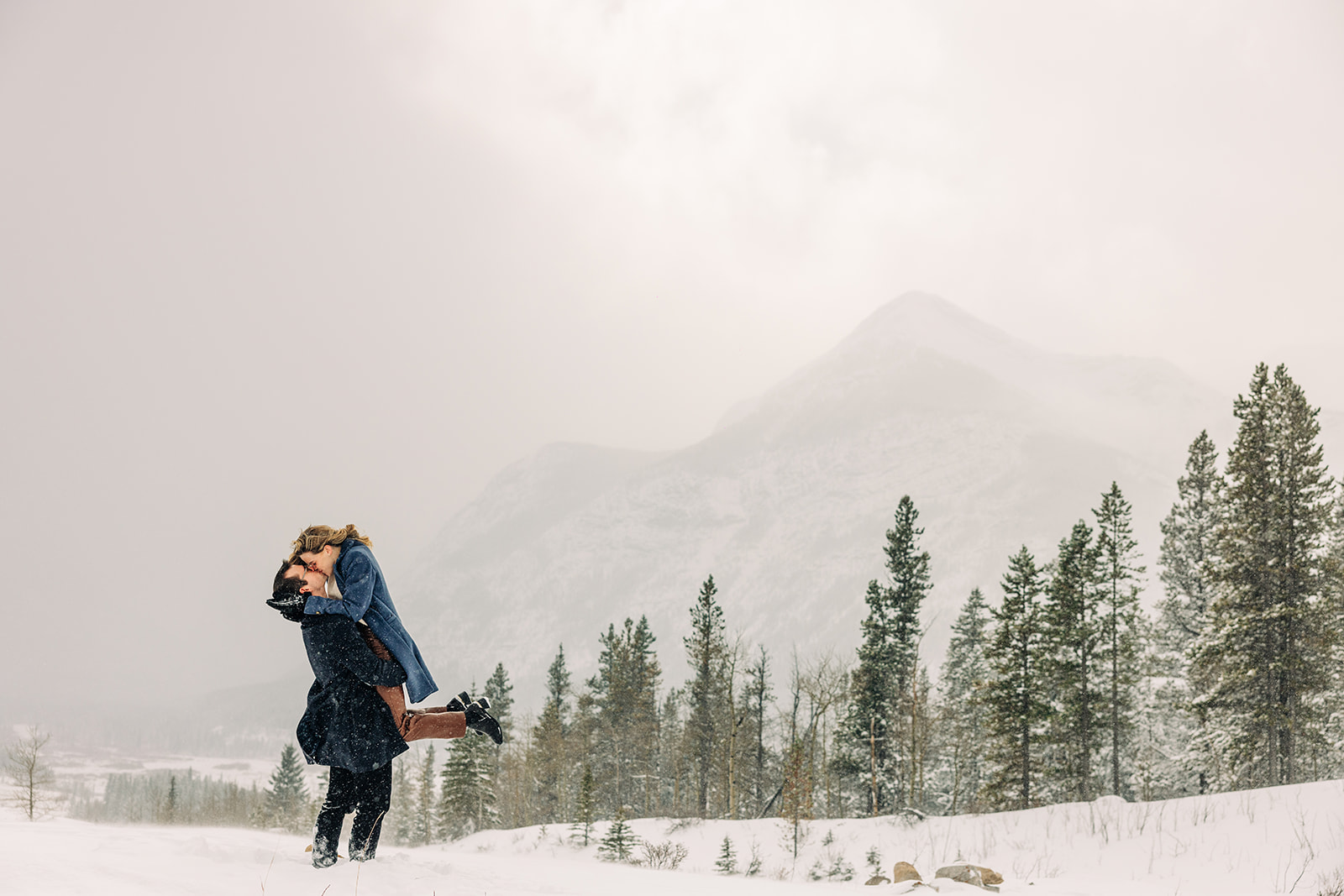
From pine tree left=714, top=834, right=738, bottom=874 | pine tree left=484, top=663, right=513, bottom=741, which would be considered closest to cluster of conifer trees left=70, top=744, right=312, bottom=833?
pine tree left=484, top=663, right=513, bottom=741

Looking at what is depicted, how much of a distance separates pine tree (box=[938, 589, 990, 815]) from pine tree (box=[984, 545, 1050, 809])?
7.67m

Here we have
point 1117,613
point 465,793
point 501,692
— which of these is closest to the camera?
point 1117,613

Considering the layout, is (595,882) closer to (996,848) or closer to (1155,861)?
(1155,861)

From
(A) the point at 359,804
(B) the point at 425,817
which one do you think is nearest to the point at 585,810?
(A) the point at 359,804

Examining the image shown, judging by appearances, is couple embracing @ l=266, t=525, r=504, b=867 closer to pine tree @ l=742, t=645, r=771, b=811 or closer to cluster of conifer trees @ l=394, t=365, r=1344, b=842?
cluster of conifer trees @ l=394, t=365, r=1344, b=842

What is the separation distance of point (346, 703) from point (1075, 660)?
114 ft

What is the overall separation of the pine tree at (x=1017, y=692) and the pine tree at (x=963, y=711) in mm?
7669

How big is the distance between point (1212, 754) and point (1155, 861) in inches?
858

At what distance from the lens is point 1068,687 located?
103 ft

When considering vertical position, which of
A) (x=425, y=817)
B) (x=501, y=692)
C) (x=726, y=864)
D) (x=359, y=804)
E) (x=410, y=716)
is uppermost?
(x=410, y=716)

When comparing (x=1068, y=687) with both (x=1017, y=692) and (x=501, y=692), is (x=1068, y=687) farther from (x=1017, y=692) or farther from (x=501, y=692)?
(x=501, y=692)

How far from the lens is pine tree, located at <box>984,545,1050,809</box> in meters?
30.1

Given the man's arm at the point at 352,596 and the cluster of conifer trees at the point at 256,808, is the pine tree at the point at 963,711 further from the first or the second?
the man's arm at the point at 352,596

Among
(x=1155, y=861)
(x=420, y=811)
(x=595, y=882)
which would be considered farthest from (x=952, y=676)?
(x=595, y=882)
